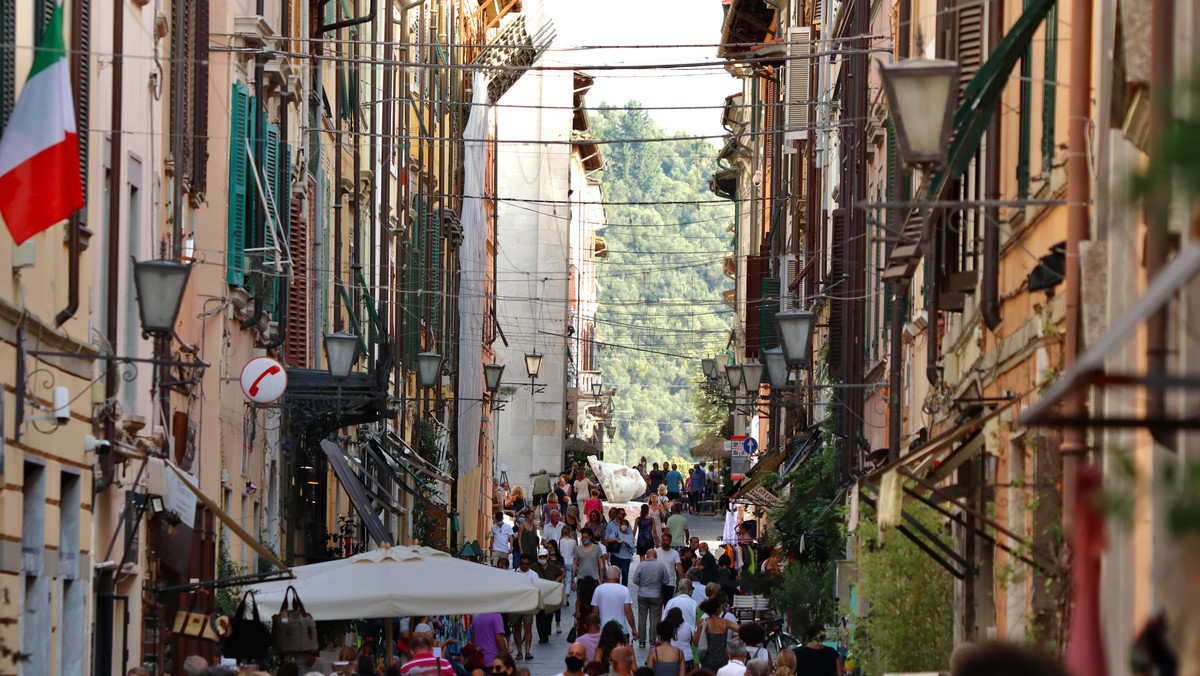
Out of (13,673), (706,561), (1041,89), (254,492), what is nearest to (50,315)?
(13,673)

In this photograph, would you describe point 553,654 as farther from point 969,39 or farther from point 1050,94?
point 1050,94

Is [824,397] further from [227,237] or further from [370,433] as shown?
[227,237]

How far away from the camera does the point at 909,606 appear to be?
12.8 m

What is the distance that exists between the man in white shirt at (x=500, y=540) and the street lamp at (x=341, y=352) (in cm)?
960

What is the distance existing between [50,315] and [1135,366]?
7628 mm

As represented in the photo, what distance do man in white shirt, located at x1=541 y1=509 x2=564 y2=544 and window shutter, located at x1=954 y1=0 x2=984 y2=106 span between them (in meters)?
18.5

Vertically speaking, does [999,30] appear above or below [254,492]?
above

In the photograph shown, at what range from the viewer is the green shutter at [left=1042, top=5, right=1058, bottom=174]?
9969 mm

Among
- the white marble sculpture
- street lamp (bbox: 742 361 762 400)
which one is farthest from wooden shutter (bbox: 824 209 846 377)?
the white marble sculpture

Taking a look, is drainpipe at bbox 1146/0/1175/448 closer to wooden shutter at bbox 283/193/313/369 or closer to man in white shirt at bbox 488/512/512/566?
wooden shutter at bbox 283/193/313/369

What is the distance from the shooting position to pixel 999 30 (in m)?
12.0

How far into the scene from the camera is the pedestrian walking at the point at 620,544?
30.2 metres

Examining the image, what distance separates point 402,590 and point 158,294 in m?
5.03

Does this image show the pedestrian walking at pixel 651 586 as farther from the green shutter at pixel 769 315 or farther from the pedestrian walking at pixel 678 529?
the green shutter at pixel 769 315
